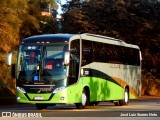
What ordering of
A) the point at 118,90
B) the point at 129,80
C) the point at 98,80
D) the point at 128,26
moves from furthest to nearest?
1. the point at 128,26
2. the point at 129,80
3. the point at 118,90
4. the point at 98,80

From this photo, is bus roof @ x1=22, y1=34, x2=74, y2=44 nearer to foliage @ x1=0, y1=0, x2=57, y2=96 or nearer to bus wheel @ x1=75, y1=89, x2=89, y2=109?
bus wheel @ x1=75, y1=89, x2=89, y2=109

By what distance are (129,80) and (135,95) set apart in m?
1.93

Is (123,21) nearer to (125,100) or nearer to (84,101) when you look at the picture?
(125,100)

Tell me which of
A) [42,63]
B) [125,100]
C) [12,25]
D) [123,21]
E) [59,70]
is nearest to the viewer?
[59,70]

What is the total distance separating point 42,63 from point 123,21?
26.9m

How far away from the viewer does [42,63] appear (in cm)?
2302

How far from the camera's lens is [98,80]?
86.6 feet

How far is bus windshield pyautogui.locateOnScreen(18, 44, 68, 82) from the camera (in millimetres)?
22891

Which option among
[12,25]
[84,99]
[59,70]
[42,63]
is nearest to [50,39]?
[42,63]

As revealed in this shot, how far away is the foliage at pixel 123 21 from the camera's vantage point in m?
48.5

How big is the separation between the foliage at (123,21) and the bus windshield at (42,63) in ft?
81.4

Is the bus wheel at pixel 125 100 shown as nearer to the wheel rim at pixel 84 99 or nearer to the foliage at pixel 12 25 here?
the wheel rim at pixel 84 99

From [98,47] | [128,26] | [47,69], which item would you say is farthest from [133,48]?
[128,26]

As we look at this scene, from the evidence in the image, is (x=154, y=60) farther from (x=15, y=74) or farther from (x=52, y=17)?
(x=15, y=74)
